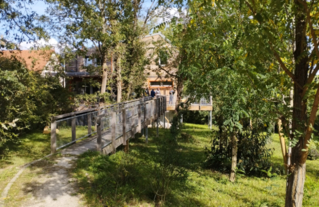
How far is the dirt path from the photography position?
5.15 metres

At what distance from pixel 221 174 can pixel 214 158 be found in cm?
72

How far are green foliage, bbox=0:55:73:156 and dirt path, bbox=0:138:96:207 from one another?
4.71 ft

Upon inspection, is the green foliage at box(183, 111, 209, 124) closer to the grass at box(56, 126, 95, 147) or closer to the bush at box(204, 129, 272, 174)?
the bush at box(204, 129, 272, 174)

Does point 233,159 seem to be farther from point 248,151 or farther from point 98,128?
point 98,128

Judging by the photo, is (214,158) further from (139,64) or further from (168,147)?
(139,64)

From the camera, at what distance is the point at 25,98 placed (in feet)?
32.0

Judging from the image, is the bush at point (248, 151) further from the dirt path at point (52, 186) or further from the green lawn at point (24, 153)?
the green lawn at point (24, 153)

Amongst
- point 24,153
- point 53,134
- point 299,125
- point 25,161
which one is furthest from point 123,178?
point 24,153

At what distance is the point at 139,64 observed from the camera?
18375mm

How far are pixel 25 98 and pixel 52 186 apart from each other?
5.09 metres

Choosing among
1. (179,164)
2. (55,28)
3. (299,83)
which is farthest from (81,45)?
(299,83)

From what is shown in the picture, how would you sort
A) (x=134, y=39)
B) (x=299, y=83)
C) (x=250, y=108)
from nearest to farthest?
(x=299, y=83) < (x=250, y=108) < (x=134, y=39)

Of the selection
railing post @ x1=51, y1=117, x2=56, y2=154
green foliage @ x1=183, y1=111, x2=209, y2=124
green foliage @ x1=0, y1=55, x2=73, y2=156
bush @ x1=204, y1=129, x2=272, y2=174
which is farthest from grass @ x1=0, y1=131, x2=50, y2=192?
green foliage @ x1=183, y1=111, x2=209, y2=124

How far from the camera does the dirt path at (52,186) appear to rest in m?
5.15
